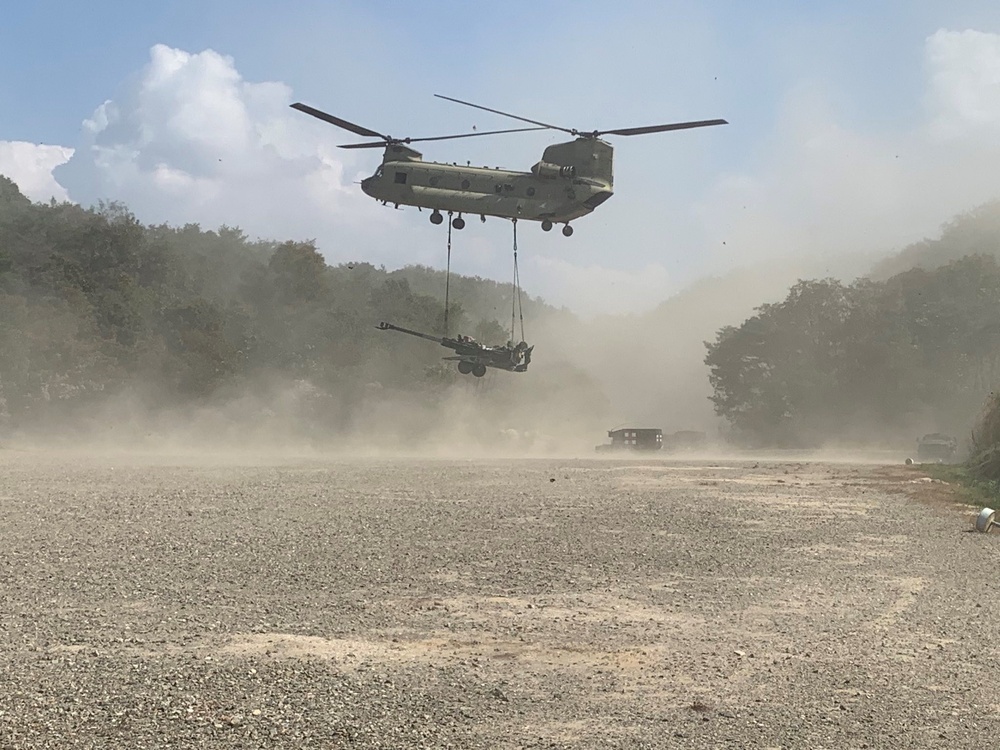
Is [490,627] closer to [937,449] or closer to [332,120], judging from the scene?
[332,120]

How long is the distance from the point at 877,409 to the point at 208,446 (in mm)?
41946

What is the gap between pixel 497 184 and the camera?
26.1 m

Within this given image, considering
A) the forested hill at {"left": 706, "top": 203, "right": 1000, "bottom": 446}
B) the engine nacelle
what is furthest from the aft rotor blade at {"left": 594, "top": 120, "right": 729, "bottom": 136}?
the forested hill at {"left": 706, "top": 203, "right": 1000, "bottom": 446}

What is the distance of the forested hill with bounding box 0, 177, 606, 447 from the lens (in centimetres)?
5184

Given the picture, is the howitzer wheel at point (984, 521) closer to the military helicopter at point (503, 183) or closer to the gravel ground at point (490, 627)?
the gravel ground at point (490, 627)

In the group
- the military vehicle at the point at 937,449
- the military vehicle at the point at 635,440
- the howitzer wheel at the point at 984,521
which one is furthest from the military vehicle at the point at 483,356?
the military vehicle at the point at 937,449

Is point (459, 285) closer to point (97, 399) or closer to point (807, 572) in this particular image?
point (97, 399)

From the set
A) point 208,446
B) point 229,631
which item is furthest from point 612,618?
point 208,446

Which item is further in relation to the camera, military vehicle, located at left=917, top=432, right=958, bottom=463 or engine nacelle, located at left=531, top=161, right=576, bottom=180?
military vehicle, located at left=917, top=432, right=958, bottom=463

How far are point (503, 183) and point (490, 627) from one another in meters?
18.2

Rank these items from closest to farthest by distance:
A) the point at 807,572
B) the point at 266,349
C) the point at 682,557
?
1. the point at 807,572
2. the point at 682,557
3. the point at 266,349

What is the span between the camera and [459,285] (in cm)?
10588

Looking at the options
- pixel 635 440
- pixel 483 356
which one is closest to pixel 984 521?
pixel 483 356

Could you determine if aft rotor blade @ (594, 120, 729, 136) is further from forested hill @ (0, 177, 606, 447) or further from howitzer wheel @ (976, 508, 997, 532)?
forested hill @ (0, 177, 606, 447)
